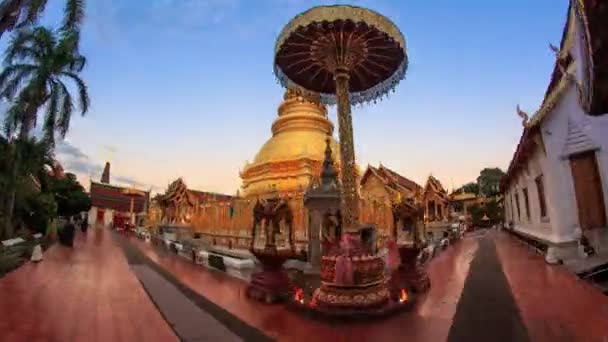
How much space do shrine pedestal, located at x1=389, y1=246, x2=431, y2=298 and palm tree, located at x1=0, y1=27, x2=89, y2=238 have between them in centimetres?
1652

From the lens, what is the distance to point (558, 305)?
612 cm

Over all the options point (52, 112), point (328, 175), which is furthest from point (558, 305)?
point (52, 112)

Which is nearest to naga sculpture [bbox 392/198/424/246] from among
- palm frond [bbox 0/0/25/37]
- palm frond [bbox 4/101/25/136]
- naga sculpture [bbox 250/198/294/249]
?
naga sculpture [bbox 250/198/294/249]

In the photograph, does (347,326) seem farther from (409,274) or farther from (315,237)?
(315,237)

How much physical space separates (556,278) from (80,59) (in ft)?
72.1

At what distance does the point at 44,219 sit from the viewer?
70.2ft

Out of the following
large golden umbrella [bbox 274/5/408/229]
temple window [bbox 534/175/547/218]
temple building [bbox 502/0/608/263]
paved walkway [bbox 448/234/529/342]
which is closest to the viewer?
paved walkway [bbox 448/234/529/342]

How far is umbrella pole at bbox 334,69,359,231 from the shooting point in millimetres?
7367

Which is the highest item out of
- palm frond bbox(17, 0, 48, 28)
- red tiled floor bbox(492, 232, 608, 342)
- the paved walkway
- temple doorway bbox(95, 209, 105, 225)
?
palm frond bbox(17, 0, 48, 28)

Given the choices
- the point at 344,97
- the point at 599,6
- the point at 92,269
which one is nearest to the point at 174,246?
the point at 92,269

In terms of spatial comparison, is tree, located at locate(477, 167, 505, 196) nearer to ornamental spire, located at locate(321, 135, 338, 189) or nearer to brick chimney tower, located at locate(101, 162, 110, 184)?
ornamental spire, located at locate(321, 135, 338, 189)

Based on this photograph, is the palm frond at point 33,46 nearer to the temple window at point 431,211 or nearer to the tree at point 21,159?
the tree at point 21,159

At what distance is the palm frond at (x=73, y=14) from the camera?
15242mm

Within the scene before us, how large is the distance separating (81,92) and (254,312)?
57.3 feet
